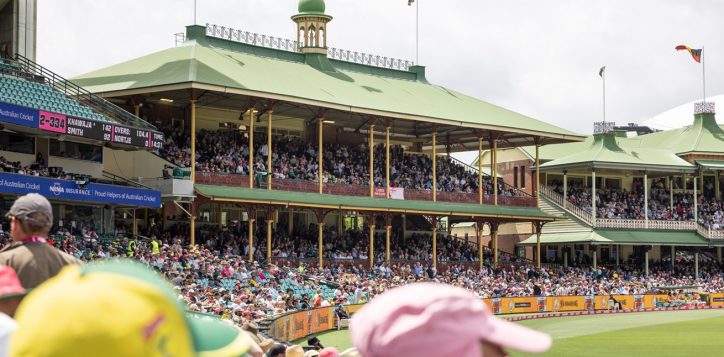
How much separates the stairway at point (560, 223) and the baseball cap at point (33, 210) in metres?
64.0

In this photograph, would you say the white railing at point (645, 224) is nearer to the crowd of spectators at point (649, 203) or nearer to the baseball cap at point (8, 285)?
the crowd of spectators at point (649, 203)

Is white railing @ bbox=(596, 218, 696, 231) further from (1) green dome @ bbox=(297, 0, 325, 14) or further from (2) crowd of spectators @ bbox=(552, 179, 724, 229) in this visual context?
(1) green dome @ bbox=(297, 0, 325, 14)

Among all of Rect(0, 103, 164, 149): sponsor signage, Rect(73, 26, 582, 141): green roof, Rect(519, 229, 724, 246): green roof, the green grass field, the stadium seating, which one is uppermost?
Rect(73, 26, 582, 141): green roof

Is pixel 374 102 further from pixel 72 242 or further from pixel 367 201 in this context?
pixel 72 242

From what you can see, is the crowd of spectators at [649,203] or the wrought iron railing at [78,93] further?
the crowd of spectators at [649,203]

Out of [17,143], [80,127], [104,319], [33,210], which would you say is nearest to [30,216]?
[33,210]

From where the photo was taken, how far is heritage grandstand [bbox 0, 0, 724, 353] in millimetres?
40375

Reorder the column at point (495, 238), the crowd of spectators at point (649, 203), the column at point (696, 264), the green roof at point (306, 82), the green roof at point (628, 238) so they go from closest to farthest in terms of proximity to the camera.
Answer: the green roof at point (306, 82), the column at point (495, 238), the green roof at point (628, 238), the column at point (696, 264), the crowd of spectators at point (649, 203)

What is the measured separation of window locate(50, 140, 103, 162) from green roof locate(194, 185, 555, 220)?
4.45m

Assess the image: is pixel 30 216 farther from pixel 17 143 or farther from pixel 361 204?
pixel 361 204

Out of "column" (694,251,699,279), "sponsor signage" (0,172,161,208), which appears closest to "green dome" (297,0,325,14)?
"sponsor signage" (0,172,161,208)

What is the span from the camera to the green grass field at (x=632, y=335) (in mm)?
31156

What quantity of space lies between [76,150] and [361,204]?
15.0 m

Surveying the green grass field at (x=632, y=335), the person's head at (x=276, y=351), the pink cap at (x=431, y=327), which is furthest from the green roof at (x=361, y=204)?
the pink cap at (x=431, y=327)
